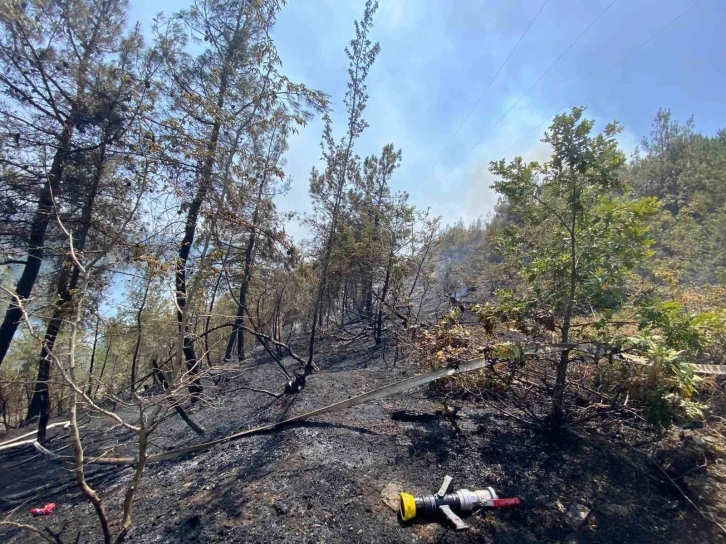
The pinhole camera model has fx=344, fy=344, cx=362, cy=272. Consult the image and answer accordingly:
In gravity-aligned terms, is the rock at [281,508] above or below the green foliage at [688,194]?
below

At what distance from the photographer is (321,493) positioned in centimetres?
286

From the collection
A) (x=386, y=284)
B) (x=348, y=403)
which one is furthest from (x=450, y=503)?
(x=386, y=284)

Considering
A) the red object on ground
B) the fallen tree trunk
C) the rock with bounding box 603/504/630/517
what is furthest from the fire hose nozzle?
the red object on ground

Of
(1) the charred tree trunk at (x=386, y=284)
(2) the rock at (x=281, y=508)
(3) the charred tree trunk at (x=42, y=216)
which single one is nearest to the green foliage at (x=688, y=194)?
(1) the charred tree trunk at (x=386, y=284)

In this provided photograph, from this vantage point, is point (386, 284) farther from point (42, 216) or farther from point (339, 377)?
point (42, 216)

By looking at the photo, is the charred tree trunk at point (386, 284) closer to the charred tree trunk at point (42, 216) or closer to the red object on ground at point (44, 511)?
the red object on ground at point (44, 511)

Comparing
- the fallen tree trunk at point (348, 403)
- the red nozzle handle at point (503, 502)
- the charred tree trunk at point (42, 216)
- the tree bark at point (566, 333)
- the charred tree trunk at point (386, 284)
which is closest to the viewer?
the red nozzle handle at point (503, 502)

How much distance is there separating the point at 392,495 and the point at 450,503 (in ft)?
1.64

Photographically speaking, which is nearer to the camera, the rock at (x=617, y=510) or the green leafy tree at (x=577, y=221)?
the rock at (x=617, y=510)

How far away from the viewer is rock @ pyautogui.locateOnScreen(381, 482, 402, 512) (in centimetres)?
270

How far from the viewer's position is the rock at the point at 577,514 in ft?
8.06

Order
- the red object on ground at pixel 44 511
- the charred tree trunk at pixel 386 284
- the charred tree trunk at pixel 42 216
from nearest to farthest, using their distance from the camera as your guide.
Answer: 1. the red object on ground at pixel 44 511
2. the charred tree trunk at pixel 42 216
3. the charred tree trunk at pixel 386 284

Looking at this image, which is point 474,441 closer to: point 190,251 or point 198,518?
point 198,518

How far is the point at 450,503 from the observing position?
8.36 ft
